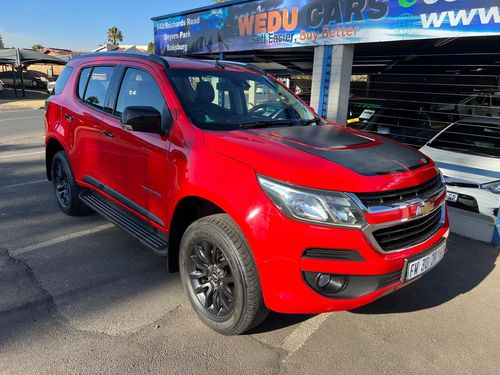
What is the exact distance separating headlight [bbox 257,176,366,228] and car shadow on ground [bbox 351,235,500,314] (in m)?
1.26

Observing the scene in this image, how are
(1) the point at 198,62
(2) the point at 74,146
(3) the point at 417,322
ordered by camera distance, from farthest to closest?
1. (2) the point at 74,146
2. (1) the point at 198,62
3. (3) the point at 417,322

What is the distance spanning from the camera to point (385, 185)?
7.77 ft

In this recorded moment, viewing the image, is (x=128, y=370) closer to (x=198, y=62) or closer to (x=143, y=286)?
(x=143, y=286)

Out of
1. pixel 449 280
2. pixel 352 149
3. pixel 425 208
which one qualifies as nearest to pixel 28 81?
pixel 352 149

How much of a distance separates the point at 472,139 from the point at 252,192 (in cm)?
513

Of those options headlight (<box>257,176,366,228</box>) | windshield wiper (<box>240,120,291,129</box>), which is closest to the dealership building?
windshield wiper (<box>240,120,291,129</box>)

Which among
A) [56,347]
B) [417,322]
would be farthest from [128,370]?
[417,322]

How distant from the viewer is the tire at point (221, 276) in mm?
2408

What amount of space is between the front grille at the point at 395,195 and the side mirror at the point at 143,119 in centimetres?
164

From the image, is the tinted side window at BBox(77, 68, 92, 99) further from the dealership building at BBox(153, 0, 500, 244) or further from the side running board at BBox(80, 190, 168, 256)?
the dealership building at BBox(153, 0, 500, 244)

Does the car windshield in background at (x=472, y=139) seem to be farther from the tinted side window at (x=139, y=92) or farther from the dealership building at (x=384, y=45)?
the tinted side window at (x=139, y=92)

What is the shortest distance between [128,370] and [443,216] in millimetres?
2445

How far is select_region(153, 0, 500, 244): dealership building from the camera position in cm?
514

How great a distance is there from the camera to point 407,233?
250 centimetres
